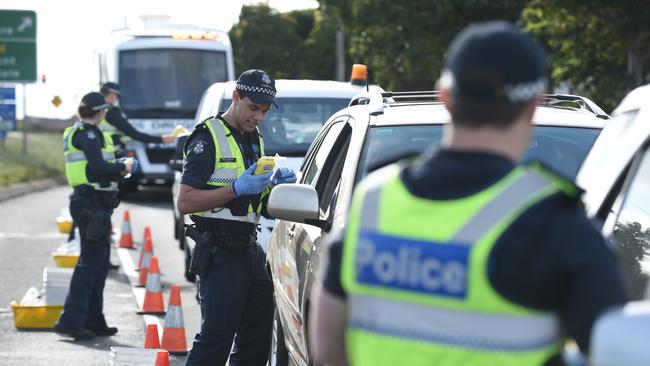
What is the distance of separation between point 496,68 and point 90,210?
8219 mm

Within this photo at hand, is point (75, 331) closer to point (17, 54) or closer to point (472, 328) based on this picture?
point (472, 328)

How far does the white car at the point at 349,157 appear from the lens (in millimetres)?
5914

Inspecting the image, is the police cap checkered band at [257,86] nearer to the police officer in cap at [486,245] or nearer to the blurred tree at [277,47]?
the police officer in cap at [486,245]

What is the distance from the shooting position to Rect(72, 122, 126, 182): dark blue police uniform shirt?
10.6 m

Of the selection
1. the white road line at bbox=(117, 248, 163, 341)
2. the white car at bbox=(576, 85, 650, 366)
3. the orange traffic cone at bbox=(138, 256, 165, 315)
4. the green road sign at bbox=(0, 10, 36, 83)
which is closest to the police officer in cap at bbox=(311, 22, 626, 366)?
the white car at bbox=(576, 85, 650, 366)

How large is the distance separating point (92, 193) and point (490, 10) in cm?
2512

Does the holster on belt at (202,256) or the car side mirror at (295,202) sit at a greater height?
the car side mirror at (295,202)

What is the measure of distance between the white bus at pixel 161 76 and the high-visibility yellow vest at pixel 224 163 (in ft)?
65.4

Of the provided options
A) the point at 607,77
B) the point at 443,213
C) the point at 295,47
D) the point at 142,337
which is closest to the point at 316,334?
the point at 443,213

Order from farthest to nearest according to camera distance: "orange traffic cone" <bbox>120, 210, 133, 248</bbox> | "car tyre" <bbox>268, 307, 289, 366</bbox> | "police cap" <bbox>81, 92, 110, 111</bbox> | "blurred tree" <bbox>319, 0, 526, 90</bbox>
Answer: "blurred tree" <bbox>319, 0, 526, 90</bbox> < "orange traffic cone" <bbox>120, 210, 133, 248</bbox> < "police cap" <bbox>81, 92, 110, 111</bbox> < "car tyre" <bbox>268, 307, 289, 366</bbox>

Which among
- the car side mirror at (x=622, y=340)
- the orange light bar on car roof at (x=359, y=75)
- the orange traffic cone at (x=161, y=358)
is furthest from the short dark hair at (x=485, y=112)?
the orange light bar on car roof at (x=359, y=75)

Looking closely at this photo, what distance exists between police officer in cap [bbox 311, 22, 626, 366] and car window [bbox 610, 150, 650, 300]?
119 centimetres

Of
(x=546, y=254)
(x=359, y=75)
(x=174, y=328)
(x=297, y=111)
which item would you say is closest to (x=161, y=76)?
(x=359, y=75)

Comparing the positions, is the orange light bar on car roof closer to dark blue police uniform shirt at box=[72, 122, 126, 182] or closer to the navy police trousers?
dark blue police uniform shirt at box=[72, 122, 126, 182]
